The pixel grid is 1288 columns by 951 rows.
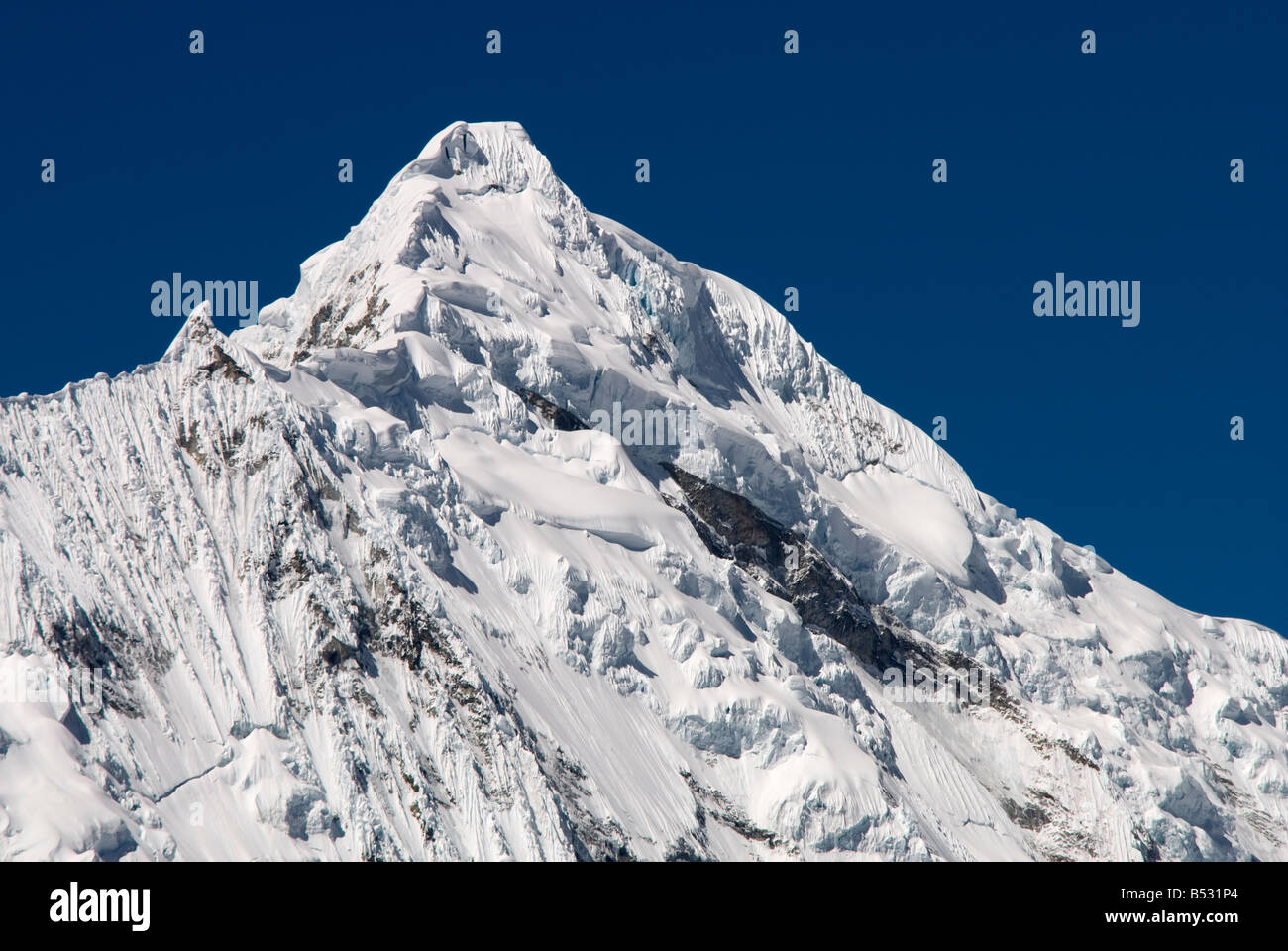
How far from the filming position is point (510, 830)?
166m

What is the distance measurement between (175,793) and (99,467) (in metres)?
39.3

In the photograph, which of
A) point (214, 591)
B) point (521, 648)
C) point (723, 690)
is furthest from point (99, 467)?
point (723, 690)

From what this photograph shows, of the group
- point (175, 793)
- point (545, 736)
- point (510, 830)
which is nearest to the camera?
point (175, 793)

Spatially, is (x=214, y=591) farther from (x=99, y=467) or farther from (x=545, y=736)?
(x=545, y=736)
